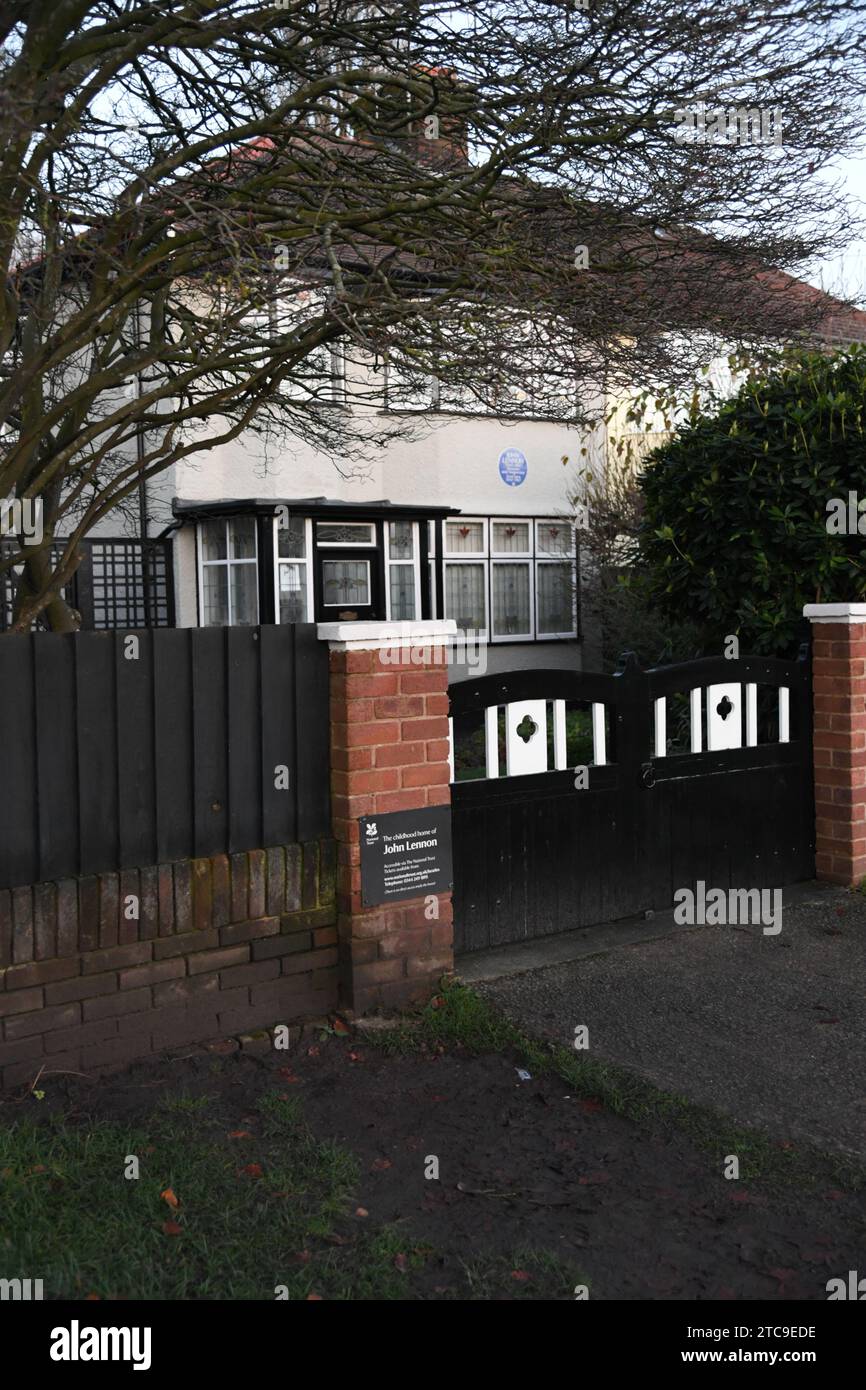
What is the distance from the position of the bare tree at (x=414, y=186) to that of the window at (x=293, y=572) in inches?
343

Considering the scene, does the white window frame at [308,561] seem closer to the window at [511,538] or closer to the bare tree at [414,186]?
the window at [511,538]

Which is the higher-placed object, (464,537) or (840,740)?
(464,537)

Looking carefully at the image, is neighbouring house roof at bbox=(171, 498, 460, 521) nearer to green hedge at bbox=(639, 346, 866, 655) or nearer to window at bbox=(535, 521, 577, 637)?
window at bbox=(535, 521, 577, 637)

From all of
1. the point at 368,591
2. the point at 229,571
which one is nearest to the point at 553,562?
the point at 368,591

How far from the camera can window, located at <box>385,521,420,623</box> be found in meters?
16.5

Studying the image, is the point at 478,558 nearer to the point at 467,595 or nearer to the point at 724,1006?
the point at 467,595

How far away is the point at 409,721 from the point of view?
5.12m

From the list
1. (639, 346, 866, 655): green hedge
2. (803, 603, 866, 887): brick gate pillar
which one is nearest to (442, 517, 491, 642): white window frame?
(639, 346, 866, 655): green hedge

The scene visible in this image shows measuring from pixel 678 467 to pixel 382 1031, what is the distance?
16.6ft

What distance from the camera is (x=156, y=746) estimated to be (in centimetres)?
456


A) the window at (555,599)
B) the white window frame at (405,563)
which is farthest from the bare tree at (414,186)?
the window at (555,599)

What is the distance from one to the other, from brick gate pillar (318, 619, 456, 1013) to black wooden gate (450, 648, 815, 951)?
403mm

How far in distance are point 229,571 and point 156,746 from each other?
11.3 m

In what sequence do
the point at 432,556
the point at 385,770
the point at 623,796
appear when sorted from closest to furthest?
the point at 385,770, the point at 623,796, the point at 432,556
